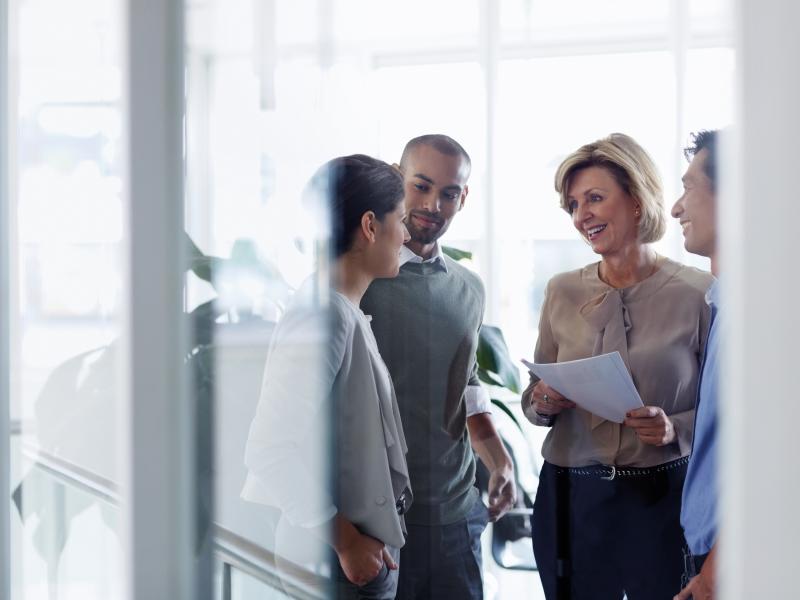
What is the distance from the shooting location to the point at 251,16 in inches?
49.8

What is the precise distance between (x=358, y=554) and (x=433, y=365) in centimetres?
34

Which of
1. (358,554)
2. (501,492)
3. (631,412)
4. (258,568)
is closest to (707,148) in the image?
(631,412)

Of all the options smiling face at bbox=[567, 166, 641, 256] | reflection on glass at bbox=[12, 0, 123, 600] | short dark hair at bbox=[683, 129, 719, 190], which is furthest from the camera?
reflection on glass at bbox=[12, 0, 123, 600]

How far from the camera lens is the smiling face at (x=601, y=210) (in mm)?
1217

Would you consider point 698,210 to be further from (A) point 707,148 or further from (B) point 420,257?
(B) point 420,257

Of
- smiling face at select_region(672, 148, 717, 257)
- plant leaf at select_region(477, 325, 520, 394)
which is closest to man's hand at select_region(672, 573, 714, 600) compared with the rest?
plant leaf at select_region(477, 325, 520, 394)

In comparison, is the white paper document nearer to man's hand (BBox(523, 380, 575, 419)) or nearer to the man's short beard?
man's hand (BBox(523, 380, 575, 419))

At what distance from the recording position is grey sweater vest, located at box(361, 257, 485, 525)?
4.15 ft

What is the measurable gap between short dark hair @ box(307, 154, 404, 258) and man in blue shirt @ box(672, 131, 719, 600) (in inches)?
17.6

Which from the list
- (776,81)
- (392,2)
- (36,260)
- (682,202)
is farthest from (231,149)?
(776,81)

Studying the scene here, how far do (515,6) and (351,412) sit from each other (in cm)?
70

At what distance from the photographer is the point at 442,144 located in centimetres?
125

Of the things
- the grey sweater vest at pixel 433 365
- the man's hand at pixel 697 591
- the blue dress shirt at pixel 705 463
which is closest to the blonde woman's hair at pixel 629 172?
the blue dress shirt at pixel 705 463

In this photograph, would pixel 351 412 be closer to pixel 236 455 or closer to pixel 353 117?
pixel 236 455
